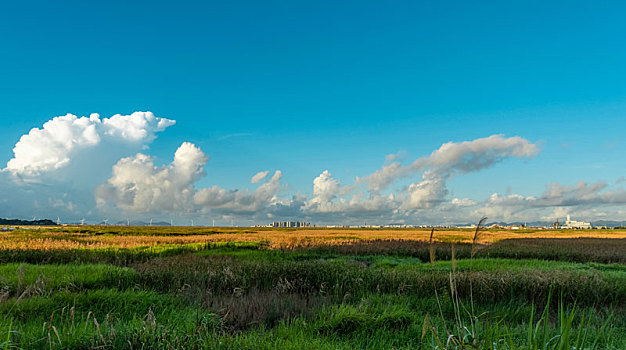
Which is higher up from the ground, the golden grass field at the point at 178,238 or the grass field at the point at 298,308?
the grass field at the point at 298,308

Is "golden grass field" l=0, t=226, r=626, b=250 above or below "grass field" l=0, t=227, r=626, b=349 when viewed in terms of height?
below

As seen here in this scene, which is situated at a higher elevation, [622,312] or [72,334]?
[72,334]

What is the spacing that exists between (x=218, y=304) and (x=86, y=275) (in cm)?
587

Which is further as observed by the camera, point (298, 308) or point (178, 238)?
point (178, 238)

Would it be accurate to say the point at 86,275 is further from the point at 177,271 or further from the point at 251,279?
the point at 251,279

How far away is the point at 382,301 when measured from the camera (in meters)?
9.09

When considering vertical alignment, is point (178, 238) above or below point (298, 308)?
below

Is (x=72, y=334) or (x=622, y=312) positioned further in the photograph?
(x=622, y=312)

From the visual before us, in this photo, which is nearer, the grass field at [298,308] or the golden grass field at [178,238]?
the grass field at [298,308]

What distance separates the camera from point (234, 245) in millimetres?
30891

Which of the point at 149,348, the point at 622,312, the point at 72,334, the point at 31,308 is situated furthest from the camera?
the point at 622,312

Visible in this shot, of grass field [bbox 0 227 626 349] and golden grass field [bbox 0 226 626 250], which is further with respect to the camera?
golden grass field [bbox 0 226 626 250]

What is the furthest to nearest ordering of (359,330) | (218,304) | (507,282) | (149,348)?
1. (507,282)
2. (218,304)
3. (359,330)
4. (149,348)

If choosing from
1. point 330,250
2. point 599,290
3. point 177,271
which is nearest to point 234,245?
point 330,250
